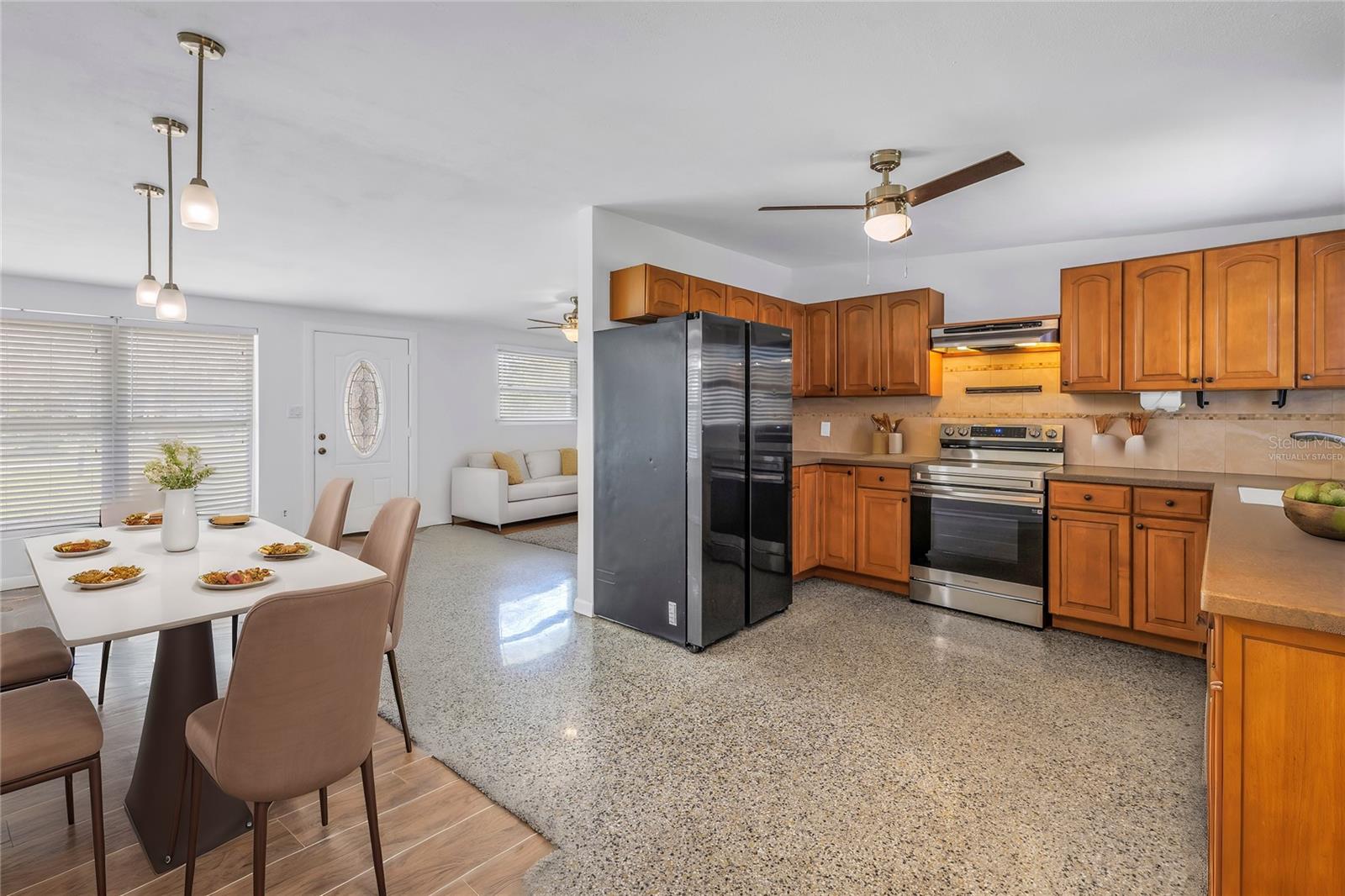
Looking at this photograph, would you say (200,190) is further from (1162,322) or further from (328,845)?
(1162,322)

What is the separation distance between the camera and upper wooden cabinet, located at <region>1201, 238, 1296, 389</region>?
318cm

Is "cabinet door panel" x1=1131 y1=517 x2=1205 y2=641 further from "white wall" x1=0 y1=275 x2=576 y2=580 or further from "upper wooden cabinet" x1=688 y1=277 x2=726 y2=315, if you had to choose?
"white wall" x1=0 y1=275 x2=576 y2=580

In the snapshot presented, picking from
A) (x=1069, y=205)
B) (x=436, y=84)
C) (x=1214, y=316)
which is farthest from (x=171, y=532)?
(x=1214, y=316)

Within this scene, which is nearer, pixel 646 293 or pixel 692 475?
pixel 692 475

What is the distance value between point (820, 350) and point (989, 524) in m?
1.85

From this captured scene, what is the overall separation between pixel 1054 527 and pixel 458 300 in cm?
541

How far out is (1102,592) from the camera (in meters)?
3.44

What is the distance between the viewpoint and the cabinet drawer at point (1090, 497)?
336 centimetres

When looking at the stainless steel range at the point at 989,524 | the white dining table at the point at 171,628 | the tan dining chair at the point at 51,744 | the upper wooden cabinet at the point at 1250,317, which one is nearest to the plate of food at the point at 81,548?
the white dining table at the point at 171,628

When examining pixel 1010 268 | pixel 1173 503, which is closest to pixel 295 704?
pixel 1173 503

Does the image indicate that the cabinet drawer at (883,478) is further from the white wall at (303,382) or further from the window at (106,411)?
the window at (106,411)

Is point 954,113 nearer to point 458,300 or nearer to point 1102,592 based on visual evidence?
point 1102,592

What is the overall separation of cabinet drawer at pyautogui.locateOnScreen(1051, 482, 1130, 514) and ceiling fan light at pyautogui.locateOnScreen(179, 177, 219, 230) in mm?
4151

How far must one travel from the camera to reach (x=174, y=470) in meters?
2.31
